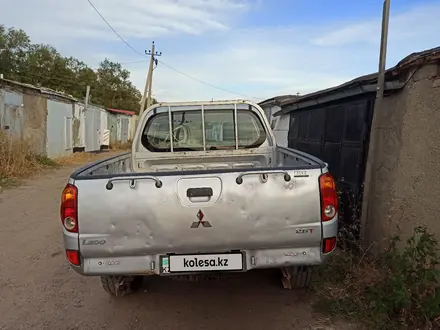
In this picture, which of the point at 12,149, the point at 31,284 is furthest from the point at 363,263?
the point at 12,149

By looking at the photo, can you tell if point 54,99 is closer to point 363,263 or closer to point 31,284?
point 31,284

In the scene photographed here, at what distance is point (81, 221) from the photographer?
9.02ft

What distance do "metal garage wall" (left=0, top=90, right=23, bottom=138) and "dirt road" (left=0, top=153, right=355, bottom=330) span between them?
1057 cm

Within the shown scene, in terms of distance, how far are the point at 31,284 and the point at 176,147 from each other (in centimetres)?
224

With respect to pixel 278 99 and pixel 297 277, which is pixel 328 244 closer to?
pixel 297 277

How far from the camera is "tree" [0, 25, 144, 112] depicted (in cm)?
4106

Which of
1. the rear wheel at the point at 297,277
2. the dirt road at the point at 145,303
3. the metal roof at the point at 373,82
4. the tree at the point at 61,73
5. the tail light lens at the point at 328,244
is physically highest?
the tree at the point at 61,73

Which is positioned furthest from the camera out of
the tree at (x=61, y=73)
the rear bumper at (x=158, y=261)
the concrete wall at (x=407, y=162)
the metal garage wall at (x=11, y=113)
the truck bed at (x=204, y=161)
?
the tree at (x=61, y=73)

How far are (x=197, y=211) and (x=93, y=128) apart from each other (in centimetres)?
2417

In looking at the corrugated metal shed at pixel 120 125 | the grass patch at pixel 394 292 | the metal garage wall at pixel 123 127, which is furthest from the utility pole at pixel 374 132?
the metal garage wall at pixel 123 127

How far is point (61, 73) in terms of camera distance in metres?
45.3

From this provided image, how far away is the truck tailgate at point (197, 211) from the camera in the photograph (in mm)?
2742

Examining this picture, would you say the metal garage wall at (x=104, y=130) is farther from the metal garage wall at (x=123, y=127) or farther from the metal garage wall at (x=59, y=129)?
the metal garage wall at (x=59, y=129)

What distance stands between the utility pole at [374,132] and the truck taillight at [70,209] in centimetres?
299
